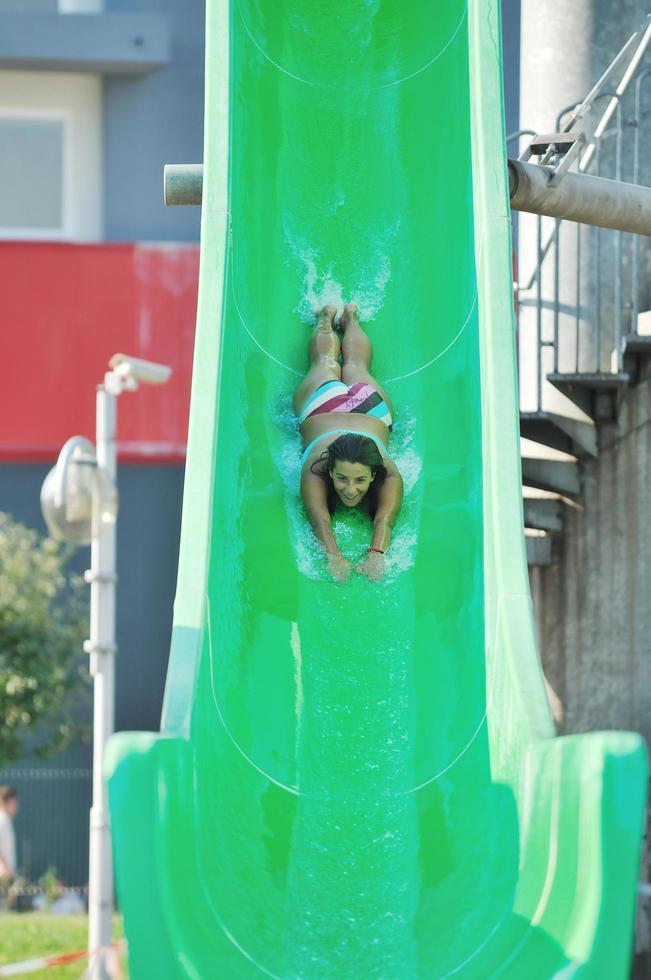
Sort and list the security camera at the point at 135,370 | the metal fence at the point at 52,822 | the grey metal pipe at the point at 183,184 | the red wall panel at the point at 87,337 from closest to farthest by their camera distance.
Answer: the grey metal pipe at the point at 183,184, the security camera at the point at 135,370, the metal fence at the point at 52,822, the red wall panel at the point at 87,337

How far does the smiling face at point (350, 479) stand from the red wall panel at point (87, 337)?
346 inches

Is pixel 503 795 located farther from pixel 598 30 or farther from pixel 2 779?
pixel 2 779

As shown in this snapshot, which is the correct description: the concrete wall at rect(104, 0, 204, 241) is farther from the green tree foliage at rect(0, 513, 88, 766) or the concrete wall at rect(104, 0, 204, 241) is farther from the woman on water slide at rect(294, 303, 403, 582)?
the woman on water slide at rect(294, 303, 403, 582)

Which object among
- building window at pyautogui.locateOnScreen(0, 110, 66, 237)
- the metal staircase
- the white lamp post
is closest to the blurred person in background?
the white lamp post

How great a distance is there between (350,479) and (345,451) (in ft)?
0.39

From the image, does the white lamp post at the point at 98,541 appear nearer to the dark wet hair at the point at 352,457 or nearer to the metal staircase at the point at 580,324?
the metal staircase at the point at 580,324

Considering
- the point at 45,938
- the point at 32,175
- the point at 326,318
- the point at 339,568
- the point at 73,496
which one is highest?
the point at 32,175

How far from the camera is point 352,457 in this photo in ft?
23.3

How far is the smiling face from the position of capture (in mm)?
7113

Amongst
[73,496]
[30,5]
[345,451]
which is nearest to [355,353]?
[345,451]

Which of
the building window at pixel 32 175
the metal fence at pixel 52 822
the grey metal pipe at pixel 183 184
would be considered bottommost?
the metal fence at pixel 52 822

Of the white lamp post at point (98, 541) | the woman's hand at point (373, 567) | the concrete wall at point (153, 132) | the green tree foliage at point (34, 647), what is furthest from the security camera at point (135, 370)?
the concrete wall at point (153, 132)

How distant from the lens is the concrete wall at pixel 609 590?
30.1 ft

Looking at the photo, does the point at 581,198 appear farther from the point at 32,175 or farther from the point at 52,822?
the point at 32,175
